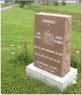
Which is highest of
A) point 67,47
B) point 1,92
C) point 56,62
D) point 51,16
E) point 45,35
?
point 51,16

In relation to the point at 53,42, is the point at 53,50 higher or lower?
lower

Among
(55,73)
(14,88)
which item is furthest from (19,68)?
(55,73)

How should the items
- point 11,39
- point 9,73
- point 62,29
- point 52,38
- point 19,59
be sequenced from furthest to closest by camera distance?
point 11,39, point 19,59, point 9,73, point 52,38, point 62,29

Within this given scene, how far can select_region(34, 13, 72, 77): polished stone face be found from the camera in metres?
3.69

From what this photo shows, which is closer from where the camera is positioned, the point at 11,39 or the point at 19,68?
the point at 19,68

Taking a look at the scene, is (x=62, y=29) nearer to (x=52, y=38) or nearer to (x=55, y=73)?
(x=52, y=38)

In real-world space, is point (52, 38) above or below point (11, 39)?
above

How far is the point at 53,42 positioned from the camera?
3.92 meters

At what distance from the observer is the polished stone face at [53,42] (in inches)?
145

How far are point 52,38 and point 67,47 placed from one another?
45 cm

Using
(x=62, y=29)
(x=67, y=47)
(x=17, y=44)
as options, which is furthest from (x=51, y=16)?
(x=17, y=44)

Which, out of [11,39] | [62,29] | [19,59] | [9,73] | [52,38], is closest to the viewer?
[62,29]

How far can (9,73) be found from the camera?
469 cm

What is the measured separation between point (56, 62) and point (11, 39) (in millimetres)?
4520
